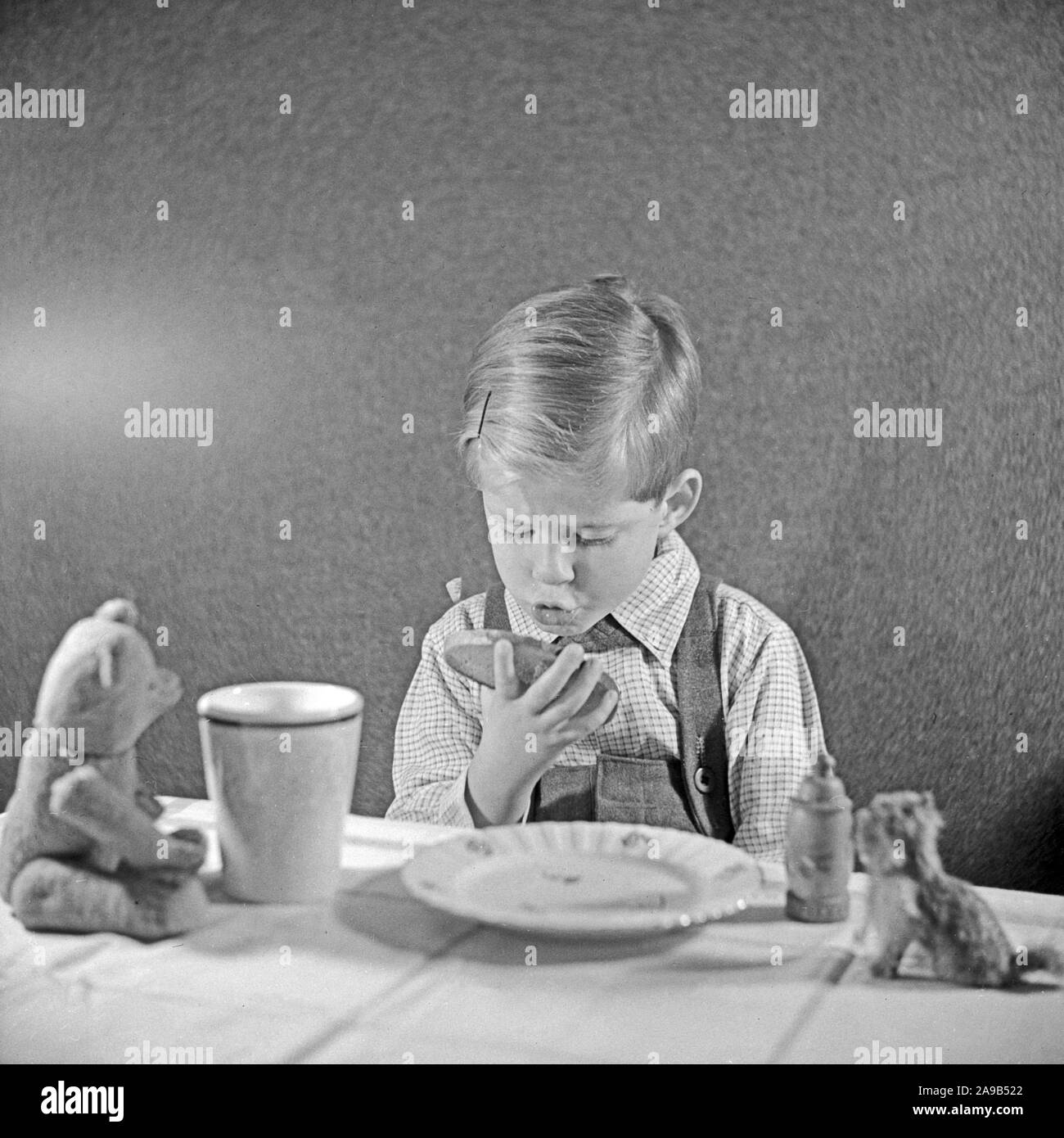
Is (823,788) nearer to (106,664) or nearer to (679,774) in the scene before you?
(679,774)

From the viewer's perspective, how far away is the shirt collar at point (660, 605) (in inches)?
38.4

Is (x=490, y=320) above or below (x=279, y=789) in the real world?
above

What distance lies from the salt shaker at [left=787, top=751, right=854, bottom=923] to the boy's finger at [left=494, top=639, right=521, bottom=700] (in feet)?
0.88

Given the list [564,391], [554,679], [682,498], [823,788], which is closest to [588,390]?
[564,391]

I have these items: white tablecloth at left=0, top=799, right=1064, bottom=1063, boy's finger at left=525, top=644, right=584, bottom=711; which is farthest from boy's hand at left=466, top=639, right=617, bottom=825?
white tablecloth at left=0, top=799, right=1064, bottom=1063

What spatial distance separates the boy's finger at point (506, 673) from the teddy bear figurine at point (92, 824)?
0.28m

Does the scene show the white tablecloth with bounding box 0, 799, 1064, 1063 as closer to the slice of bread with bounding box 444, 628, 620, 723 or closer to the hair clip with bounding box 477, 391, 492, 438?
the slice of bread with bounding box 444, 628, 620, 723

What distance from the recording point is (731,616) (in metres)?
1.01

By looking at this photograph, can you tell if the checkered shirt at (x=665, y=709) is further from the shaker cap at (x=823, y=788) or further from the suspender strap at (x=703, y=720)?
the shaker cap at (x=823, y=788)

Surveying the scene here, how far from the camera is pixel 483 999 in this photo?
2.07ft

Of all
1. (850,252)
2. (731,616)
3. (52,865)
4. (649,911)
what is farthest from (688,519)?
(52,865)

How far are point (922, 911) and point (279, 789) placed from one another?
0.36 meters

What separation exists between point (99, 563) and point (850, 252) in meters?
0.68
